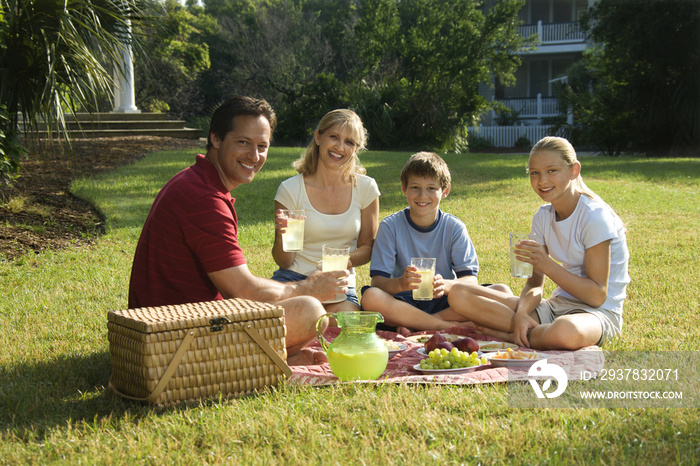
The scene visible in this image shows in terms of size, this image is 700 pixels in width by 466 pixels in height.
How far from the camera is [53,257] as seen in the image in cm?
712

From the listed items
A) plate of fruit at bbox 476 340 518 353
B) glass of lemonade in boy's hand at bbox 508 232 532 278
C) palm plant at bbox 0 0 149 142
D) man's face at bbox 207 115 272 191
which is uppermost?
palm plant at bbox 0 0 149 142

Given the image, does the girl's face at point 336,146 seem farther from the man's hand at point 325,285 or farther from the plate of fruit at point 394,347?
the plate of fruit at point 394,347

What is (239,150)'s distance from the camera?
3.76 meters

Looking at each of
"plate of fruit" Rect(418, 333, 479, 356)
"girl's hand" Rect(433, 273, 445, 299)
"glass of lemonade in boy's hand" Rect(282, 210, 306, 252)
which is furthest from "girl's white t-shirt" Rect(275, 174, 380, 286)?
"plate of fruit" Rect(418, 333, 479, 356)

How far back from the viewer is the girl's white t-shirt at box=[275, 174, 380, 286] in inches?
191

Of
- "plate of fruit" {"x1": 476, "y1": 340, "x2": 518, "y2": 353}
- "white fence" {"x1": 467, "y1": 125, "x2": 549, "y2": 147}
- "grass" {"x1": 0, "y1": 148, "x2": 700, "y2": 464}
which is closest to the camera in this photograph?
"grass" {"x1": 0, "y1": 148, "x2": 700, "y2": 464}

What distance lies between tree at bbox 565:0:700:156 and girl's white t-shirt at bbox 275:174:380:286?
17.3 metres

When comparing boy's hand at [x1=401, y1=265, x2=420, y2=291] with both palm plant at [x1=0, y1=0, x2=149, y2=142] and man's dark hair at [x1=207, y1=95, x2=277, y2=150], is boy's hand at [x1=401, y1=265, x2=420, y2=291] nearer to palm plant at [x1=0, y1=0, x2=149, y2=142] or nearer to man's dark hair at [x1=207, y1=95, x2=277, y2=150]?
man's dark hair at [x1=207, y1=95, x2=277, y2=150]

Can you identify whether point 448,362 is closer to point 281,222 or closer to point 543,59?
point 281,222

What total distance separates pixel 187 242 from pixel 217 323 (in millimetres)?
568

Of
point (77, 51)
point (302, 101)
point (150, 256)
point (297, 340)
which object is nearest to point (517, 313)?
point (297, 340)

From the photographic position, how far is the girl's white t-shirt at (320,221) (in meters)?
4.86

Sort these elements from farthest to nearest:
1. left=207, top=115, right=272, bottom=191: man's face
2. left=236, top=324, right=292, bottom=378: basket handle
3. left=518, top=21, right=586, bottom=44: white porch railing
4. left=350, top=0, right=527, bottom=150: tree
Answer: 1. left=518, top=21, right=586, bottom=44: white porch railing
2. left=350, top=0, right=527, bottom=150: tree
3. left=207, top=115, right=272, bottom=191: man's face
4. left=236, top=324, right=292, bottom=378: basket handle

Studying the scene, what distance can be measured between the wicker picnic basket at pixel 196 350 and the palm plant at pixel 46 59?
17.1 ft
